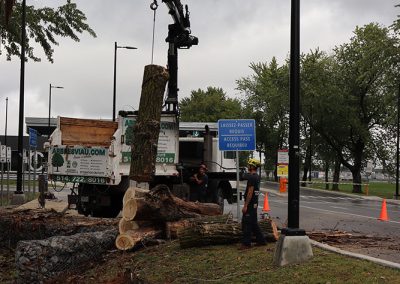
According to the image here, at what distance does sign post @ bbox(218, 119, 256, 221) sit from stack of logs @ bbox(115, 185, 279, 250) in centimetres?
151

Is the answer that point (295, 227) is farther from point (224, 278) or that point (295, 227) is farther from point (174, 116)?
point (174, 116)

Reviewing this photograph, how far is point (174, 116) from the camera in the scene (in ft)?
53.2

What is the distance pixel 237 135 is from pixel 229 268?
15.0ft

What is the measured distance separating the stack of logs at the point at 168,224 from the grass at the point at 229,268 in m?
0.22

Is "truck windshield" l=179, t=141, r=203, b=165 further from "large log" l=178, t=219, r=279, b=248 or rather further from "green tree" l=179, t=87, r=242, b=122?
"green tree" l=179, t=87, r=242, b=122

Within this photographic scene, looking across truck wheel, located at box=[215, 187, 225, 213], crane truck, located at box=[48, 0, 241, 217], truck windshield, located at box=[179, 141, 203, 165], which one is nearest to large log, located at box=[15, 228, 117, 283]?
crane truck, located at box=[48, 0, 241, 217]

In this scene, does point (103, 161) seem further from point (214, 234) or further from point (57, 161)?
point (214, 234)

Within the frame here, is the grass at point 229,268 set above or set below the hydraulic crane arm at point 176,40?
below

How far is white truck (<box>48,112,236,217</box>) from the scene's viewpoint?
590 inches

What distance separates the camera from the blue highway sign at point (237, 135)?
1251 centimetres

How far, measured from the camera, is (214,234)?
393 inches

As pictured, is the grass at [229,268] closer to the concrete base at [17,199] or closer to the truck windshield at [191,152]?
the truck windshield at [191,152]


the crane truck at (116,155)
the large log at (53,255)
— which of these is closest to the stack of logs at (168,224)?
the large log at (53,255)

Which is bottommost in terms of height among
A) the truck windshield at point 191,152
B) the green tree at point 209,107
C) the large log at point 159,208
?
the large log at point 159,208
